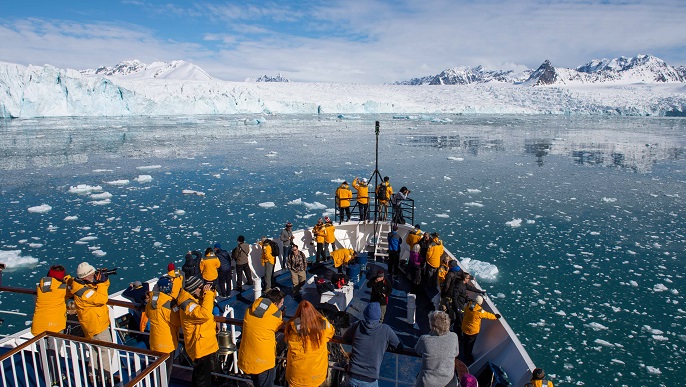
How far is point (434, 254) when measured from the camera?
813 centimetres

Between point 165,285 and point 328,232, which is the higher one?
point 165,285

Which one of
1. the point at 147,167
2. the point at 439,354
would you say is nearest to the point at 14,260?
the point at 439,354

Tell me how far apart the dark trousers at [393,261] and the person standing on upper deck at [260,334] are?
17.7ft

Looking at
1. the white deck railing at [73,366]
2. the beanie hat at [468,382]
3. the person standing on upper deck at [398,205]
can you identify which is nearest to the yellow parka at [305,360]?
the white deck railing at [73,366]

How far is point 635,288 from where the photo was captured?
1091 cm

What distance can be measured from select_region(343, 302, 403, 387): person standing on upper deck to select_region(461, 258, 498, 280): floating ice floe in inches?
340

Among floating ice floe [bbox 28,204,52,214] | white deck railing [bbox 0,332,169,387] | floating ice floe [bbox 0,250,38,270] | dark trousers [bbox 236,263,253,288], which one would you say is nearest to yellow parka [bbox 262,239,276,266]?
dark trousers [bbox 236,263,253,288]

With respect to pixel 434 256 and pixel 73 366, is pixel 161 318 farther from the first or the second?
pixel 434 256

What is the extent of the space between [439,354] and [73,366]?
3.22 metres

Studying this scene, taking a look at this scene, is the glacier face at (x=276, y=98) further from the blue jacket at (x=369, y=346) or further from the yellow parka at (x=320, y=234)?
the blue jacket at (x=369, y=346)

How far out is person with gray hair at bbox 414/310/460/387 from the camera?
3.57m

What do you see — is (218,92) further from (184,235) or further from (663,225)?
(663,225)

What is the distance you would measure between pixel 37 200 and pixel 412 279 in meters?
18.9

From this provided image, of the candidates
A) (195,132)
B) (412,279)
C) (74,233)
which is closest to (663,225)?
(412,279)
